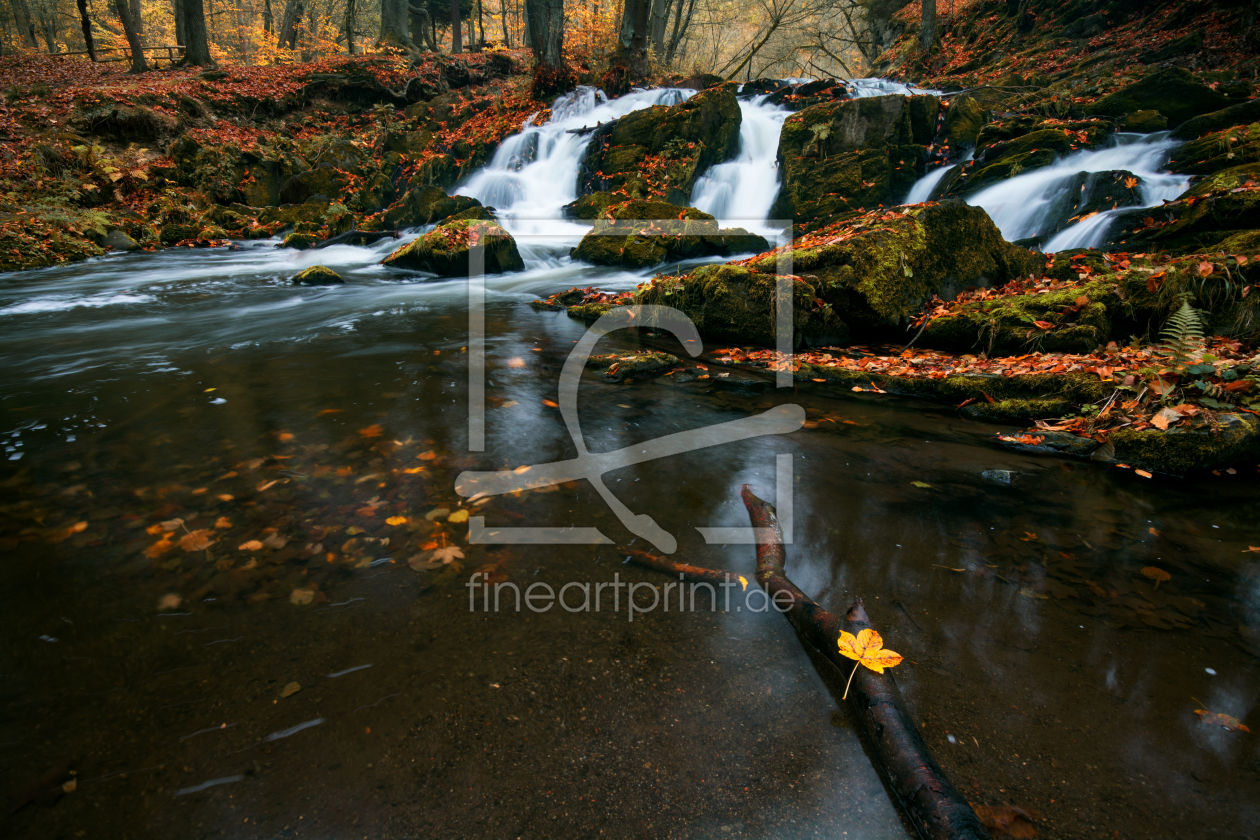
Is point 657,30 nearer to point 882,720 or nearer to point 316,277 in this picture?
point 316,277

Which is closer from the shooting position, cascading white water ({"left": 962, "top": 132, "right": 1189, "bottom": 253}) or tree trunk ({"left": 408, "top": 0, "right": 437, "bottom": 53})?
cascading white water ({"left": 962, "top": 132, "right": 1189, "bottom": 253})

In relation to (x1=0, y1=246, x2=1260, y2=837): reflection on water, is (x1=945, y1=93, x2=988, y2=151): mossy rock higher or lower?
higher

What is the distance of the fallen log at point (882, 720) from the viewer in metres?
1.52

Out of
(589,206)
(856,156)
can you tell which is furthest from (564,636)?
(856,156)

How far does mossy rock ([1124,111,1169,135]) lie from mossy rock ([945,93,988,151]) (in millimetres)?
2745

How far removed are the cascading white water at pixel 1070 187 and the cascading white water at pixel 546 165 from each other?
9239 millimetres

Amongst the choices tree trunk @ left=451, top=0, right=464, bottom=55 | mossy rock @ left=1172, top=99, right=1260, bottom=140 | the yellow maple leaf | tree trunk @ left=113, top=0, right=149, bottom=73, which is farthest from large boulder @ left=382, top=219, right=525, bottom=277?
tree trunk @ left=451, top=0, right=464, bottom=55

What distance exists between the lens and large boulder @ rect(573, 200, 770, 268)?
1145 cm

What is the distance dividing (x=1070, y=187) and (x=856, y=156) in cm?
489

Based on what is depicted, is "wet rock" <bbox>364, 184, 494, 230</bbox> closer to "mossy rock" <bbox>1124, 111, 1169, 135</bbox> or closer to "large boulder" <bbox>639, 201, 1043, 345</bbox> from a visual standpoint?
"large boulder" <bbox>639, 201, 1043, 345</bbox>

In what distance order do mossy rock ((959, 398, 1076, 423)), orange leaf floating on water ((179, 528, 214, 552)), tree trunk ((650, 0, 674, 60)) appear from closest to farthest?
orange leaf floating on water ((179, 528, 214, 552)), mossy rock ((959, 398, 1076, 423)), tree trunk ((650, 0, 674, 60))

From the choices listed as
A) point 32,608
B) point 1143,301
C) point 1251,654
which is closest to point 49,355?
point 32,608

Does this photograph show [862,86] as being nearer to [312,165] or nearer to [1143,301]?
[1143,301]

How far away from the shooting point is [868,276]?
652 centimetres
